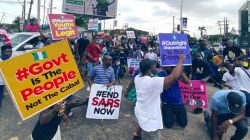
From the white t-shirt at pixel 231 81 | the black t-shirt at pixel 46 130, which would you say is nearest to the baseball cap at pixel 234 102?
the white t-shirt at pixel 231 81

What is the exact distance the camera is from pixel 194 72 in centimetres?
952

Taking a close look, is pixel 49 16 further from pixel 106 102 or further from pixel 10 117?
pixel 106 102

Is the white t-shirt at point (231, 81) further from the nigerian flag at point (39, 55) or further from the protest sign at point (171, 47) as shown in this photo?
the nigerian flag at point (39, 55)

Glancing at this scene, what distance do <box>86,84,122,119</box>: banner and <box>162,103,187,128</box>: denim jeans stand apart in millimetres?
1105

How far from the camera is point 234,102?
5613 millimetres

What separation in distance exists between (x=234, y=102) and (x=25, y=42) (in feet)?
24.4

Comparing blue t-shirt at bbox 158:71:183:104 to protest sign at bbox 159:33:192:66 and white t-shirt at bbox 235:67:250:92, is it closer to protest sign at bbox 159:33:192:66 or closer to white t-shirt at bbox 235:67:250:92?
A: protest sign at bbox 159:33:192:66

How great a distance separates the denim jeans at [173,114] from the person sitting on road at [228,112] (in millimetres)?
785

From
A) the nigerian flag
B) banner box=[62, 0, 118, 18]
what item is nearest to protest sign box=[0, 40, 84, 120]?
the nigerian flag

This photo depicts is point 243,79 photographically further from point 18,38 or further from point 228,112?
point 18,38

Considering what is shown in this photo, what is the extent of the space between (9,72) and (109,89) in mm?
3366

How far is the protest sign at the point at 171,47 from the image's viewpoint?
700 cm

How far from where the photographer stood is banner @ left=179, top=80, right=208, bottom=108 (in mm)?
8060

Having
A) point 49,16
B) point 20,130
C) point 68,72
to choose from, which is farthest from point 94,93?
point 49,16
